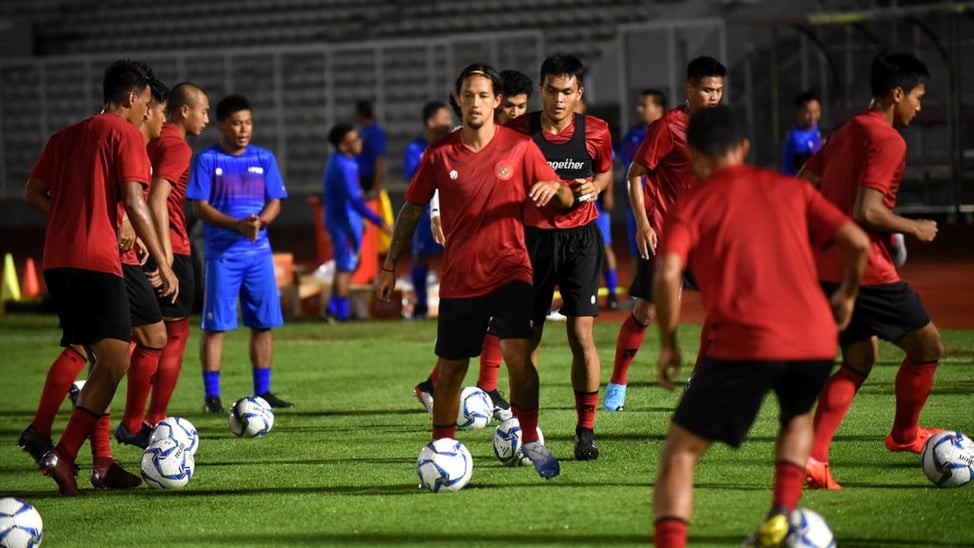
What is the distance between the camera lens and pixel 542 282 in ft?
25.7

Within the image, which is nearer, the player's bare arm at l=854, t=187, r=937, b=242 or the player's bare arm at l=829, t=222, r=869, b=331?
the player's bare arm at l=829, t=222, r=869, b=331

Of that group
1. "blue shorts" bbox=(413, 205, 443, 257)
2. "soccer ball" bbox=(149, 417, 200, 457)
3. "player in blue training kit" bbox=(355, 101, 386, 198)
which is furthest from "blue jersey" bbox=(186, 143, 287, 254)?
"player in blue training kit" bbox=(355, 101, 386, 198)

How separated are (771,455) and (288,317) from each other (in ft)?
33.6

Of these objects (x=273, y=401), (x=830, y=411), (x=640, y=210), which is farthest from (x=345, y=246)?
(x=830, y=411)

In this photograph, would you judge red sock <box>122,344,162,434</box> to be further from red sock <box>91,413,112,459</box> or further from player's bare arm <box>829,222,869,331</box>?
player's bare arm <box>829,222,869,331</box>

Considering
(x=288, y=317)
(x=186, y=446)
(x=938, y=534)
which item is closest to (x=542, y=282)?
(x=186, y=446)

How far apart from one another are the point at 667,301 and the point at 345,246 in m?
11.4

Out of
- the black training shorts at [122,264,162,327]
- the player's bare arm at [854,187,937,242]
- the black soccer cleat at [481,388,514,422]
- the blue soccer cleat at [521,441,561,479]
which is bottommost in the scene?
the black soccer cleat at [481,388,514,422]

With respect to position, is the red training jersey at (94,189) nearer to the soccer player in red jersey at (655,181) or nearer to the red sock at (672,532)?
the soccer player in red jersey at (655,181)

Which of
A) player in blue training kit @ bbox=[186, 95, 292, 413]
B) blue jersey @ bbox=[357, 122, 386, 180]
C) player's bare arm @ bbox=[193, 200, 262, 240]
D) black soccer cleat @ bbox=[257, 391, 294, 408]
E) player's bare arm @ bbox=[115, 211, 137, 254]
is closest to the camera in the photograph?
player's bare arm @ bbox=[115, 211, 137, 254]

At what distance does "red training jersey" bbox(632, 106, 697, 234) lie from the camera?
876 cm

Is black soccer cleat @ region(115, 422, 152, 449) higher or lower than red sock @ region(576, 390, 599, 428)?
lower

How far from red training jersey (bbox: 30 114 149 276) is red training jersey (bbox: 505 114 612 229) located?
2.13m

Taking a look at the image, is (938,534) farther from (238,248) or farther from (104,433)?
(238,248)
